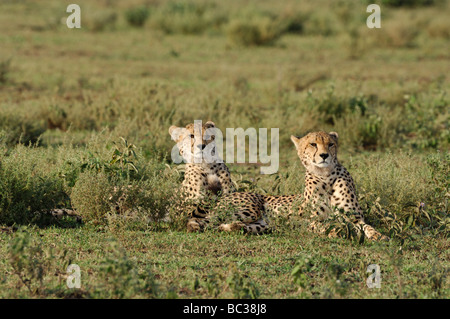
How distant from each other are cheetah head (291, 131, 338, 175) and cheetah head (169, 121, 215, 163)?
2.80 feet

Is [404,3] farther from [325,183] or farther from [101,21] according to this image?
[325,183]

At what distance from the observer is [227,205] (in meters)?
6.40

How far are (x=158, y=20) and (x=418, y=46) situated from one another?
767 cm

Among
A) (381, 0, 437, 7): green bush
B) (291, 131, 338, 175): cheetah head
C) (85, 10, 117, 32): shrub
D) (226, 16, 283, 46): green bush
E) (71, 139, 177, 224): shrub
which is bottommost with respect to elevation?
(71, 139, 177, 224): shrub

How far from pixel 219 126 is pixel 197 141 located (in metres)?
4.11

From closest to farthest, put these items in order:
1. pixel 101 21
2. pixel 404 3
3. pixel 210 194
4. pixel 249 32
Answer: pixel 210 194
pixel 249 32
pixel 101 21
pixel 404 3

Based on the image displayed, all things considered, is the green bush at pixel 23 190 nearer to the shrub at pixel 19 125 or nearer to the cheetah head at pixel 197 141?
the cheetah head at pixel 197 141

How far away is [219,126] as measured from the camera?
10.9m

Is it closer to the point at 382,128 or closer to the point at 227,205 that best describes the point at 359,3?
the point at 382,128

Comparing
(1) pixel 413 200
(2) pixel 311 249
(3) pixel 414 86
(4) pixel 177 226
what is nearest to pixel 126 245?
(4) pixel 177 226

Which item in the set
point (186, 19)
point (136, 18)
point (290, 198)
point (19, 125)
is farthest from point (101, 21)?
point (290, 198)

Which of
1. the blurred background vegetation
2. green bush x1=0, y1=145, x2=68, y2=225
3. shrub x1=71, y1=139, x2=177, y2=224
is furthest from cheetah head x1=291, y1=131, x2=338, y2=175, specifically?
green bush x1=0, y1=145, x2=68, y2=225

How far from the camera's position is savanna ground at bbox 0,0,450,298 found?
5.14 m

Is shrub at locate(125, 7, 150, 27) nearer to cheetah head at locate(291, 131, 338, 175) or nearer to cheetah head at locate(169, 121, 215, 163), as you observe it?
cheetah head at locate(169, 121, 215, 163)
